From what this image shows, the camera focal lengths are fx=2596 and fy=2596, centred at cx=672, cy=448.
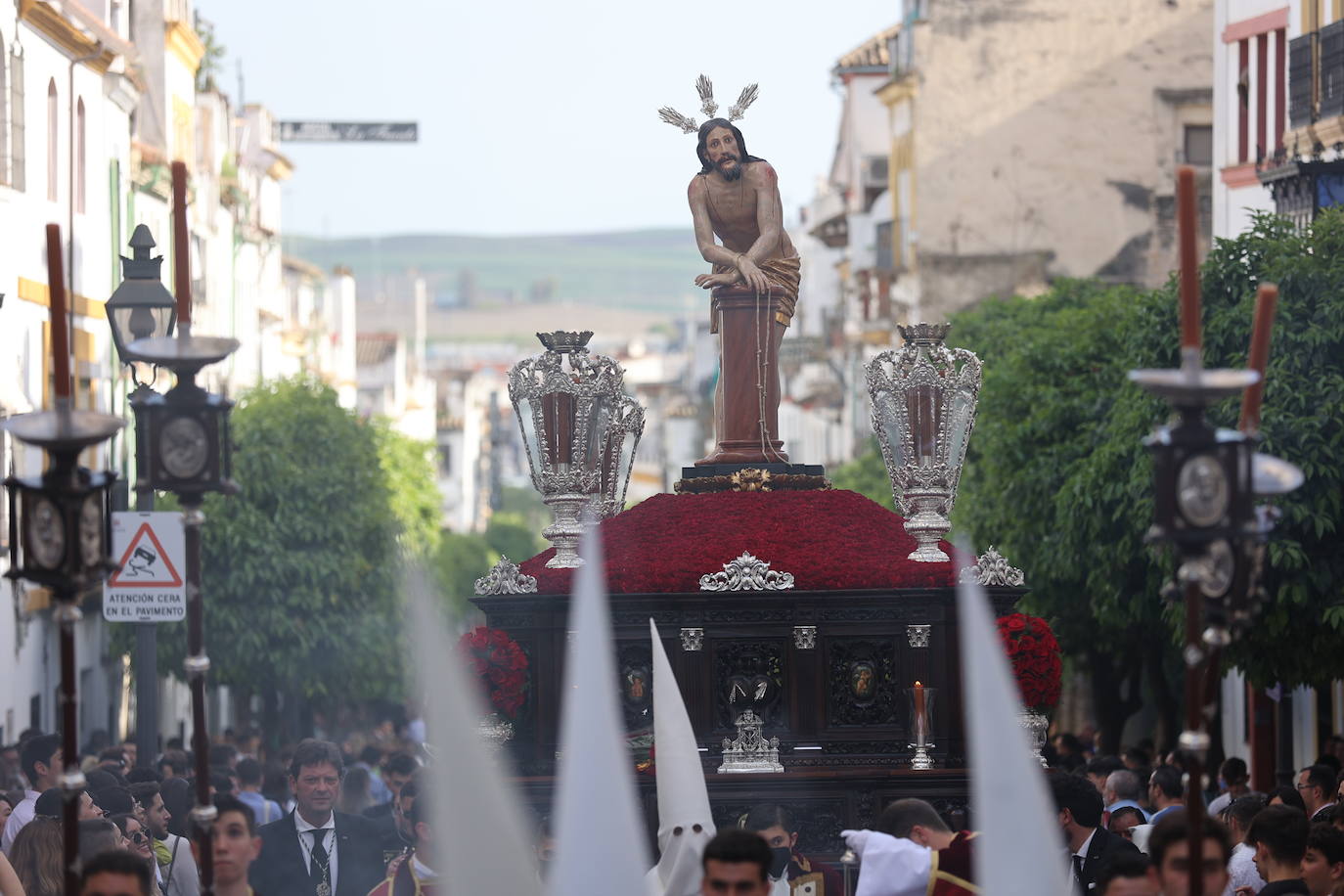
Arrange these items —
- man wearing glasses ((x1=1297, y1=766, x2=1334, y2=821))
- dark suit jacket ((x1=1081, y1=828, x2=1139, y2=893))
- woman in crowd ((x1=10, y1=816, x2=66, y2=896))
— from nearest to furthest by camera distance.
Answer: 1. woman in crowd ((x1=10, y1=816, x2=66, y2=896))
2. dark suit jacket ((x1=1081, y1=828, x2=1139, y2=893))
3. man wearing glasses ((x1=1297, y1=766, x2=1334, y2=821))

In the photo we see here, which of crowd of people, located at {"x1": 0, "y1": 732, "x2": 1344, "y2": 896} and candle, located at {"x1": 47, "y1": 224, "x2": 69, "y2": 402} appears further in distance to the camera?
crowd of people, located at {"x1": 0, "y1": 732, "x2": 1344, "y2": 896}

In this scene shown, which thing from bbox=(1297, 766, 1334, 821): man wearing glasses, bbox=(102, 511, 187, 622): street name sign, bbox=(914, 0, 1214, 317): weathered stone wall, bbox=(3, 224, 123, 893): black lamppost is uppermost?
bbox=(914, 0, 1214, 317): weathered stone wall

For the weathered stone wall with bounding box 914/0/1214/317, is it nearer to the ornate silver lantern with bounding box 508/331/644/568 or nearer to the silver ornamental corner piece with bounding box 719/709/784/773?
the ornate silver lantern with bounding box 508/331/644/568

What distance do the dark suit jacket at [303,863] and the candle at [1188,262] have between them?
19.6 ft

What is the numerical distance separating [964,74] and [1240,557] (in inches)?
1719

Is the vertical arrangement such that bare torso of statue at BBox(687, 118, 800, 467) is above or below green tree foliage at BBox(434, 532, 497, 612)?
above

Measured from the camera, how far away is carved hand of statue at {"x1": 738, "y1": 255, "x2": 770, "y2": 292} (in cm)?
1488

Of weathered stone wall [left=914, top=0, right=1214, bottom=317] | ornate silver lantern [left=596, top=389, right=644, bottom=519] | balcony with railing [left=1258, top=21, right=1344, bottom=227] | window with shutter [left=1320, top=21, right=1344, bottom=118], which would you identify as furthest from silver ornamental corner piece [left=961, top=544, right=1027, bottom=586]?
weathered stone wall [left=914, top=0, right=1214, bottom=317]

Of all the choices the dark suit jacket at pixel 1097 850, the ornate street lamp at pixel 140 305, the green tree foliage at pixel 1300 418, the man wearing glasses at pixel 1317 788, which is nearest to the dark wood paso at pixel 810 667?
the dark suit jacket at pixel 1097 850

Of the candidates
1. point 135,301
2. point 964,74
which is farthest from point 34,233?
point 964,74

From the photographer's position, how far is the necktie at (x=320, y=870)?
12430 mm

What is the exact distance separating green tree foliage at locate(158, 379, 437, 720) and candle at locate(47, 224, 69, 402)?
25.4 meters

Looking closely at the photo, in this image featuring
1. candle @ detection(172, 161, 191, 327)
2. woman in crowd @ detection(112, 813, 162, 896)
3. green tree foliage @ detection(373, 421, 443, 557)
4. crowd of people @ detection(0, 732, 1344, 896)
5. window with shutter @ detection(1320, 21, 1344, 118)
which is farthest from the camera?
green tree foliage @ detection(373, 421, 443, 557)

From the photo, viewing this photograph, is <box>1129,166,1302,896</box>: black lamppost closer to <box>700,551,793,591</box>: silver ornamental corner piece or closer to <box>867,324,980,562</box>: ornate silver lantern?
<box>700,551,793,591</box>: silver ornamental corner piece
